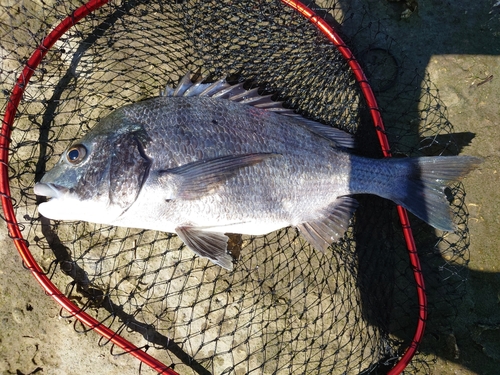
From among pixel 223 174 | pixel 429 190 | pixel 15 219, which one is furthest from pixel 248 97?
pixel 15 219

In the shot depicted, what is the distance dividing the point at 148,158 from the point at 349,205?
1.44 m

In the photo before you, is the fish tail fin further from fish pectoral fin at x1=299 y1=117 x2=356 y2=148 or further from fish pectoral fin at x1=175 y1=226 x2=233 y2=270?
fish pectoral fin at x1=175 y1=226 x2=233 y2=270

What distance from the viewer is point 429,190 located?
8.26 feet

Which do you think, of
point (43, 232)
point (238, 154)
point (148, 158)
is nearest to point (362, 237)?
point (238, 154)

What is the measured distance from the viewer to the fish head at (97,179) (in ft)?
7.22

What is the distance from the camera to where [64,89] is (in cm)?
282

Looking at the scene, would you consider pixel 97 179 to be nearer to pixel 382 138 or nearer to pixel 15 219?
pixel 15 219

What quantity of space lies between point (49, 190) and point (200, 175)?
35.3 inches

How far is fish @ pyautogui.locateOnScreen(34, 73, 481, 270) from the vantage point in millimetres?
2250

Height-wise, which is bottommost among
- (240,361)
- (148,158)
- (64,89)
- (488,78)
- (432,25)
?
(240,361)

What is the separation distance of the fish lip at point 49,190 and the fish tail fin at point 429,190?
2.16 metres

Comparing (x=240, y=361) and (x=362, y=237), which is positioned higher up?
(x=362, y=237)

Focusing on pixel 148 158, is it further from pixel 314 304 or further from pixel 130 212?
pixel 314 304

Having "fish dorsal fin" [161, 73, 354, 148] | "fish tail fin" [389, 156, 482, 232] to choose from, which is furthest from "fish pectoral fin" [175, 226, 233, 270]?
"fish tail fin" [389, 156, 482, 232]
